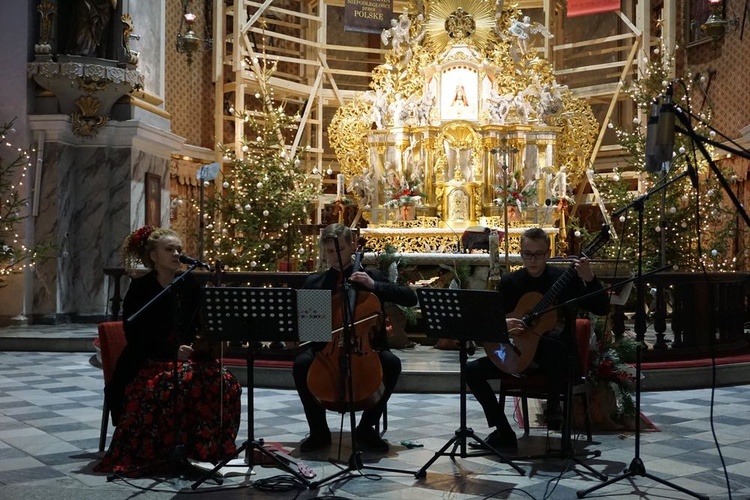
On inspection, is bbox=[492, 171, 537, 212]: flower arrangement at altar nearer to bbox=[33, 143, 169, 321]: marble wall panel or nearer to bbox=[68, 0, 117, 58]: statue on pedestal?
bbox=[33, 143, 169, 321]: marble wall panel

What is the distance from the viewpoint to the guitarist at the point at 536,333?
18.8ft

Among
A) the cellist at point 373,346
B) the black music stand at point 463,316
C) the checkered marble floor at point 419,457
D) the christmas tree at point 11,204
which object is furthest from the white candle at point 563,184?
the black music stand at point 463,316

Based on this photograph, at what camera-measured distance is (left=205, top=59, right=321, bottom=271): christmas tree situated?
15.5 meters

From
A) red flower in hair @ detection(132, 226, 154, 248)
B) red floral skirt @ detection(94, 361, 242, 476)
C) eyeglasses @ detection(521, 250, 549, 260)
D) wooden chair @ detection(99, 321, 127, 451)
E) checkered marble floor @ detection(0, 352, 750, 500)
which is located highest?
red flower in hair @ detection(132, 226, 154, 248)

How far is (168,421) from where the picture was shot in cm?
528

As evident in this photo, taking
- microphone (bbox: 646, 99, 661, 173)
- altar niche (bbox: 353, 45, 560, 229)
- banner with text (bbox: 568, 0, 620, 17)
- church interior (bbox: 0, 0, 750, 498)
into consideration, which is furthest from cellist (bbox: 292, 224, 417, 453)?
banner with text (bbox: 568, 0, 620, 17)

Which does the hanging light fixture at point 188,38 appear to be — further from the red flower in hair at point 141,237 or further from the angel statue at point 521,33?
the red flower in hair at point 141,237

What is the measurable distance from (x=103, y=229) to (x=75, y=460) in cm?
888

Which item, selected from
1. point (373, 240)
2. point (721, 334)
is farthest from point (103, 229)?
point (721, 334)

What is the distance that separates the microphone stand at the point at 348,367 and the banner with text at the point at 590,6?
45.6 ft

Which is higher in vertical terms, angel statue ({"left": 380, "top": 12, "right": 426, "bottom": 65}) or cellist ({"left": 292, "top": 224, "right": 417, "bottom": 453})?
angel statue ({"left": 380, "top": 12, "right": 426, "bottom": 65})

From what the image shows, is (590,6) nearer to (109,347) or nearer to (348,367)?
(348,367)

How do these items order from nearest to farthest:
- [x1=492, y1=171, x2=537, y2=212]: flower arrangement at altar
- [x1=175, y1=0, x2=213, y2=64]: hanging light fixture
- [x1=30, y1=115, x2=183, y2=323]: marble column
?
1. [x1=30, y1=115, x2=183, y2=323]: marble column
2. [x1=492, y1=171, x2=537, y2=212]: flower arrangement at altar
3. [x1=175, y1=0, x2=213, y2=64]: hanging light fixture

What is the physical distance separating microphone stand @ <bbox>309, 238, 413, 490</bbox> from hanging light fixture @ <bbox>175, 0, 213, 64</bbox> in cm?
1272
